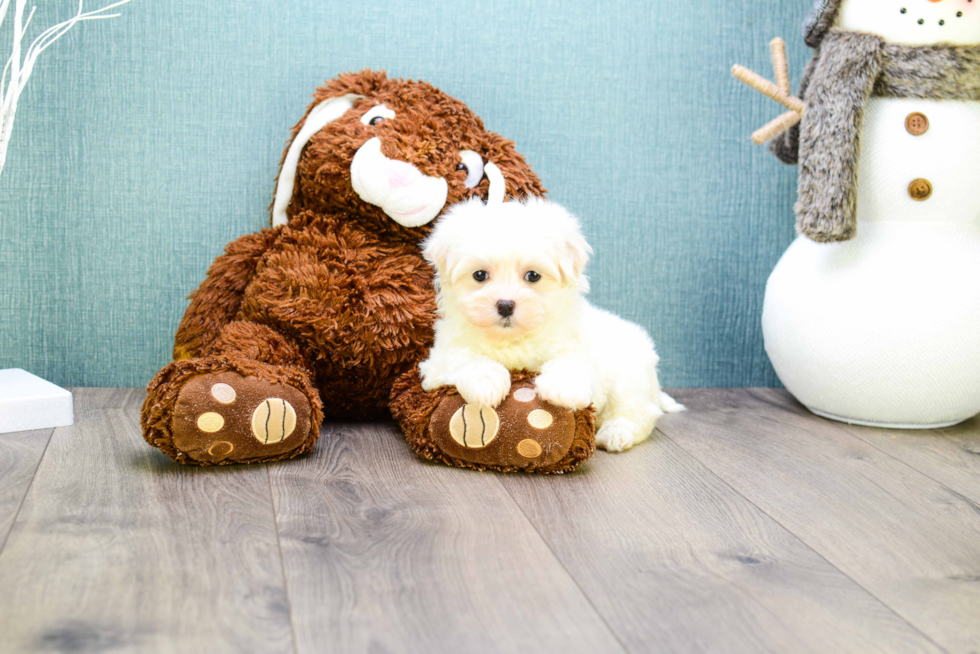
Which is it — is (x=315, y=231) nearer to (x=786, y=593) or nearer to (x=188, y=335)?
(x=188, y=335)

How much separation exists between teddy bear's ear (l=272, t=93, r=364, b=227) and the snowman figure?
2.41 ft

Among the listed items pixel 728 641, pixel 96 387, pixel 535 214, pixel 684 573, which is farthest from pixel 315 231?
pixel 728 641

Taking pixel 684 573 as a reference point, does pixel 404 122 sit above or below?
above

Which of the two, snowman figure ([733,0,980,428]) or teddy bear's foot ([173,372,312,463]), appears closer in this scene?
teddy bear's foot ([173,372,312,463])

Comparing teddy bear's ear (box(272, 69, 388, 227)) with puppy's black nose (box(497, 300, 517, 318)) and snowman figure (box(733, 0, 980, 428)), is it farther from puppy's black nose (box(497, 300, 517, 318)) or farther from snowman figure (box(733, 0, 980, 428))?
snowman figure (box(733, 0, 980, 428))

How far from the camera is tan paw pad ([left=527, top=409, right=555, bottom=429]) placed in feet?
4.12

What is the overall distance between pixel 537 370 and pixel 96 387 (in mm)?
949

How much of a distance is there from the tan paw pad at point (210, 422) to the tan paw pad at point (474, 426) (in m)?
0.33

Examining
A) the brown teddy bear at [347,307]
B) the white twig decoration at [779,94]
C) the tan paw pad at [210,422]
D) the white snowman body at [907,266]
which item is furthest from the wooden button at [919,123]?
the tan paw pad at [210,422]

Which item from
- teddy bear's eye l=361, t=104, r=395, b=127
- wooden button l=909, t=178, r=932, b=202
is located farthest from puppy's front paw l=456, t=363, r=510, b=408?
wooden button l=909, t=178, r=932, b=202

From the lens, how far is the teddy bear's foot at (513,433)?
49.5 inches

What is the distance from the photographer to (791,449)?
1479 millimetres

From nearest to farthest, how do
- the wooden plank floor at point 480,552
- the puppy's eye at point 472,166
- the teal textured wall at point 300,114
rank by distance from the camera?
the wooden plank floor at point 480,552
the puppy's eye at point 472,166
the teal textured wall at point 300,114

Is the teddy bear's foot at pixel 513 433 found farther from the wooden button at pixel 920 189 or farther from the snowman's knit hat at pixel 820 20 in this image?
the snowman's knit hat at pixel 820 20
